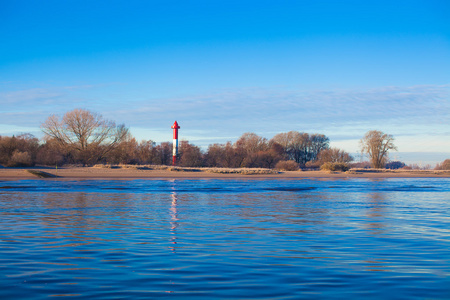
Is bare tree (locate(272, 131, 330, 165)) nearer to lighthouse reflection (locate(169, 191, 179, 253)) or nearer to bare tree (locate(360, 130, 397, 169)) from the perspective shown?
bare tree (locate(360, 130, 397, 169))

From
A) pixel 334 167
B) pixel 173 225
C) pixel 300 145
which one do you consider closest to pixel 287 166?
pixel 334 167

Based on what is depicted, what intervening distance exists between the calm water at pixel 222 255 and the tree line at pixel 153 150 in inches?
1355

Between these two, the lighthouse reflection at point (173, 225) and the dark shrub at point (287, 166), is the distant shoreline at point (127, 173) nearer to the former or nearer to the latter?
the dark shrub at point (287, 166)

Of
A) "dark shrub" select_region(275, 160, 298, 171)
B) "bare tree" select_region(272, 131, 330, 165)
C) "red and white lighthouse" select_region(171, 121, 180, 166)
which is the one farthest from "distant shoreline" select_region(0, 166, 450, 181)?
"bare tree" select_region(272, 131, 330, 165)

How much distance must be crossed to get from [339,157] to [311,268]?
60.0 meters

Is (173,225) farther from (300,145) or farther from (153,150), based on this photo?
(300,145)

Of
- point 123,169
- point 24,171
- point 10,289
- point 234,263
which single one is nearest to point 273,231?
point 234,263

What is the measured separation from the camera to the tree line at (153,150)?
1720 inches

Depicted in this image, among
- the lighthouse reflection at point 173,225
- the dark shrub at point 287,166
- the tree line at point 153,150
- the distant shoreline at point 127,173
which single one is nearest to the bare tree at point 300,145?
the tree line at point 153,150

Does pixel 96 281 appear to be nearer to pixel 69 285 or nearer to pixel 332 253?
pixel 69 285

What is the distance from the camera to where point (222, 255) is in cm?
664

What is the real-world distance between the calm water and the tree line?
3443 centimetres

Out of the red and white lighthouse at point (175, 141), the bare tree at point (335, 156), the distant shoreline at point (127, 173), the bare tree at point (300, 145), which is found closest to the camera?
the distant shoreline at point (127, 173)

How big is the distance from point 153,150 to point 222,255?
175 feet
